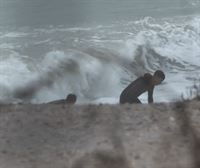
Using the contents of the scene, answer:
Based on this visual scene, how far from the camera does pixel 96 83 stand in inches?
631

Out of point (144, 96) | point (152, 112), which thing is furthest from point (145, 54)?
point (152, 112)

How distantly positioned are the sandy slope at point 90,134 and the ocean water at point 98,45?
20.0 ft

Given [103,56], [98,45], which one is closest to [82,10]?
[98,45]

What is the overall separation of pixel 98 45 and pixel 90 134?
15.7 m

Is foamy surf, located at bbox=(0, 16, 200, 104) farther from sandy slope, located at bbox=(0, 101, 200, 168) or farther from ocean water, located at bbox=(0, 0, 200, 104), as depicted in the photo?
sandy slope, located at bbox=(0, 101, 200, 168)

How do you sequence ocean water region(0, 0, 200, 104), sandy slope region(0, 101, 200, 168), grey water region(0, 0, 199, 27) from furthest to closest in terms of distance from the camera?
grey water region(0, 0, 199, 27) < ocean water region(0, 0, 200, 104) < sandy slope region(0, 101, 200, 168)

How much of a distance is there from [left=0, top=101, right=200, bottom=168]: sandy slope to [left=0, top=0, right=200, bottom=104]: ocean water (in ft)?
20.0

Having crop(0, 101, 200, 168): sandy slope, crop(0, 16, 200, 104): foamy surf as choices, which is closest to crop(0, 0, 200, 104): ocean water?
crop(0, 16, 200, 104): foamy surf

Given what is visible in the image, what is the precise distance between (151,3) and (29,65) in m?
13.3

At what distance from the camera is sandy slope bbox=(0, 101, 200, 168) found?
14.2 feet

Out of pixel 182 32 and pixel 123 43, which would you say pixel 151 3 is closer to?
pixel 182 32

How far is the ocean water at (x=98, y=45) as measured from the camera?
15062mm

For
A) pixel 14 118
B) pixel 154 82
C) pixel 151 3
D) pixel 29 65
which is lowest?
pixel 151 3

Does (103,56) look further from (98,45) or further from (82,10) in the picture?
(82,10)
